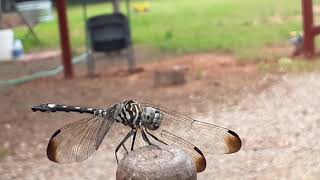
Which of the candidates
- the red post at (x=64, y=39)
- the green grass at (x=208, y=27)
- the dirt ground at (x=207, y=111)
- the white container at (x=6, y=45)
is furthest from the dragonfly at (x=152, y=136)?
the white container at (x=6, y=45)

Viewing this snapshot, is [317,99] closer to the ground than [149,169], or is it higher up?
closer to the ground

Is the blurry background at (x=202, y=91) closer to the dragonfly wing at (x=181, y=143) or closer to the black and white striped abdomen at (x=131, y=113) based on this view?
the dragonfly wing at (x=181, y=143)

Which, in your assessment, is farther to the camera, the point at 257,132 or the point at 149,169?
the point at 257,132

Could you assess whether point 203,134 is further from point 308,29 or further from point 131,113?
point 308,29

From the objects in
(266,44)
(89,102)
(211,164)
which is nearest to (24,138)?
(89,102)

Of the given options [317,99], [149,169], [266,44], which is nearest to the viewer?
[149,169]

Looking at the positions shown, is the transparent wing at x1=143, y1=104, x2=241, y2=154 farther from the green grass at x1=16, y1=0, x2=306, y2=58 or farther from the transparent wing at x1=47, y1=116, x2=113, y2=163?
the green grass at x1=16, y1=0, x2=306, y2=58

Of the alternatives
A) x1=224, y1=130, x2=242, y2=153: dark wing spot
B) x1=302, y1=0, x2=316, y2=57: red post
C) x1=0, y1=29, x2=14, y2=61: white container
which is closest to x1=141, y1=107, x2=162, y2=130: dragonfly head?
x1=224, y1=130, x2=242, y2=153: dark wing spot

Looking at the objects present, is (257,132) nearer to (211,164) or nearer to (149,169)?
(211,164)
